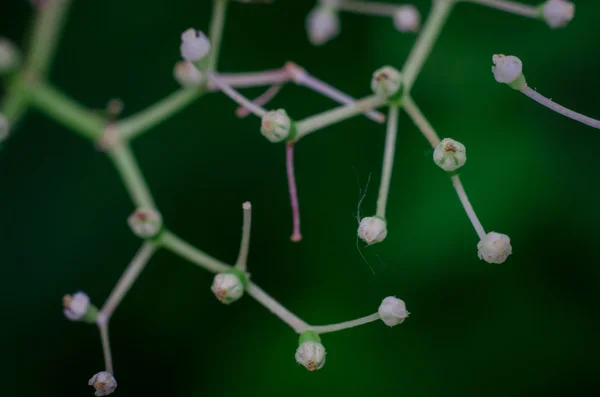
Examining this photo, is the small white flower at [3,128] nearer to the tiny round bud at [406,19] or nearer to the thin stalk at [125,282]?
the thin stalk at [125,282]

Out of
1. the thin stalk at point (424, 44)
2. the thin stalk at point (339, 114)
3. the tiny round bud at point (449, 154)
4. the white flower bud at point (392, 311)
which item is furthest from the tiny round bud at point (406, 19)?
the white flower bud at point (392, 311)

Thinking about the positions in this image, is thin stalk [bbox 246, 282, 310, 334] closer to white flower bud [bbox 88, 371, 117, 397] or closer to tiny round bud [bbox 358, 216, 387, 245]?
tiny round bud [bbox 358, 216, 387, 245]

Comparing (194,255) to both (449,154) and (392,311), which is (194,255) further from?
(449,154)

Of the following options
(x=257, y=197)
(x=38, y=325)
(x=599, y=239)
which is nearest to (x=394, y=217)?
(x=257, y=197)

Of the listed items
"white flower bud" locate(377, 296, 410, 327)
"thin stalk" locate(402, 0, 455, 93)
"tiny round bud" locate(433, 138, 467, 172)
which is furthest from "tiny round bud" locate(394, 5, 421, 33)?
"white flower bud" locate(377, 296, 410, 327)

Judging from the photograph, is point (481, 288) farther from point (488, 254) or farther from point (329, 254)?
point (488, 254)

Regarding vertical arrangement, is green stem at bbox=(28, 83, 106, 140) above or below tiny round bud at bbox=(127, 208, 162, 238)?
above
